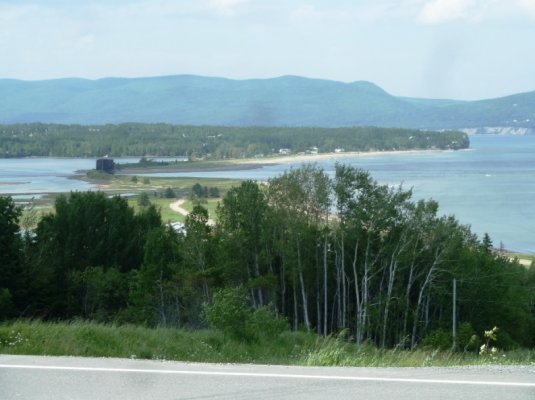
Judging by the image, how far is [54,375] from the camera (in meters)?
7.38

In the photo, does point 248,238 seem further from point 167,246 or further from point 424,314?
point 424,314

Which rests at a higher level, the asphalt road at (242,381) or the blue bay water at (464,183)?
the asphalt road at (242,381)

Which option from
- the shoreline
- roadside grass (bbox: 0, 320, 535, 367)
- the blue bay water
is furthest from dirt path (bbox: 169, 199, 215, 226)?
roadside grass (bbox: 0, 320, 535, 367)

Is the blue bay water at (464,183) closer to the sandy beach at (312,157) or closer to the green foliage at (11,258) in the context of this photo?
the sandy beach at (312,157)

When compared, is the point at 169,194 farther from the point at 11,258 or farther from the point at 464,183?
the point at 11,258

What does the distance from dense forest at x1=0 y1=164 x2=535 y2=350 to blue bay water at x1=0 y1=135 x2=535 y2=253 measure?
15.7 metres

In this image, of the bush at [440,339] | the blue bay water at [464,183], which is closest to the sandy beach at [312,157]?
the blue bay water at [464,183]

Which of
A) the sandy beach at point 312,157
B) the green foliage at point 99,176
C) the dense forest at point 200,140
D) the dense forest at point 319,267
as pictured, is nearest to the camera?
the dense forest at point 319,267

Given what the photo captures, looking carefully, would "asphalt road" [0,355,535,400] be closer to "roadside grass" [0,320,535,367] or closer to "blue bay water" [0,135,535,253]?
"roadside grass" [0,320,535,367]

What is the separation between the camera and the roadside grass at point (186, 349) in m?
8.64

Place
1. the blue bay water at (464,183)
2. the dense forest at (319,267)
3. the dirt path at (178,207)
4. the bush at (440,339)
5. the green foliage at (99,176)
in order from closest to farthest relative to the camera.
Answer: the bush at (440,339) < the dense forest at (319,267) < the blue bay water at (464,183) < the dirt path at (178,207) < the green foliage at (99,176)

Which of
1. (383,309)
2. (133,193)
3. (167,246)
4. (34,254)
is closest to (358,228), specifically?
(383,309)

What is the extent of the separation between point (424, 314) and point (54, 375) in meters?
27.7

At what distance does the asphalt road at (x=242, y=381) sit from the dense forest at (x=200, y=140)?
123 meters
